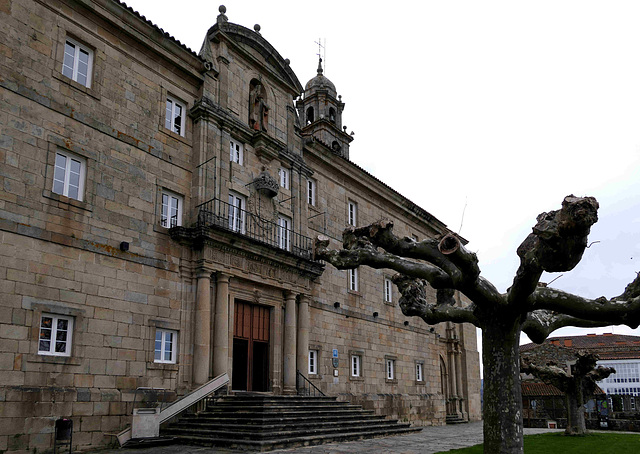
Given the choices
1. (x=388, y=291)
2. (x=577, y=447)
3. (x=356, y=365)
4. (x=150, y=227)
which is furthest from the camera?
(x=388, y=291)

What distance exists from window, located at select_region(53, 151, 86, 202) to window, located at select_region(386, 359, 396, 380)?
17.2 metres

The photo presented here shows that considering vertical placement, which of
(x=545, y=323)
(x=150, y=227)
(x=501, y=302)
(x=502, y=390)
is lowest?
(x=502, y=390)

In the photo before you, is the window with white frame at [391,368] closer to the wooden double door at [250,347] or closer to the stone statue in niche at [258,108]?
the wooden double door at [250,347]

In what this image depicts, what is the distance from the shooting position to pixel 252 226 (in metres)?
19.6

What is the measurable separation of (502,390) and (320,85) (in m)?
29.2

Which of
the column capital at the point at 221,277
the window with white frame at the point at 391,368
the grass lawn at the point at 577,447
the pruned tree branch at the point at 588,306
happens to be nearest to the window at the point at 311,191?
the column capital at the point at 221,277

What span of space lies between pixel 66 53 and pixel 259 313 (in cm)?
1008

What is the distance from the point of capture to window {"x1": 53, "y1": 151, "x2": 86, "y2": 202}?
14258mm

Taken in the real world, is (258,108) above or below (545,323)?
above

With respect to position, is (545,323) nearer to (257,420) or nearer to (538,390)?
(257,420)

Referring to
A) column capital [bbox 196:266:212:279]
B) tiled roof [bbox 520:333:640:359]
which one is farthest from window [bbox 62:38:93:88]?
tiled roof [bbox 520:333:640:359]

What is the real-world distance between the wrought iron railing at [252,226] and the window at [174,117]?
8.83 feet

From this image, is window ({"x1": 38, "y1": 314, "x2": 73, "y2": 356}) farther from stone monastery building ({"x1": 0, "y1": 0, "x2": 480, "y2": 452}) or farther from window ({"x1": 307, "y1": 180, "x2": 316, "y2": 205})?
window ({"x1": 307, "y1": 180, "x2": 316, "y2": 205})

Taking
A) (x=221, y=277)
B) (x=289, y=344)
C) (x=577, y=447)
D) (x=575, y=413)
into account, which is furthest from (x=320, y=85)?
(x=577, y=447)
